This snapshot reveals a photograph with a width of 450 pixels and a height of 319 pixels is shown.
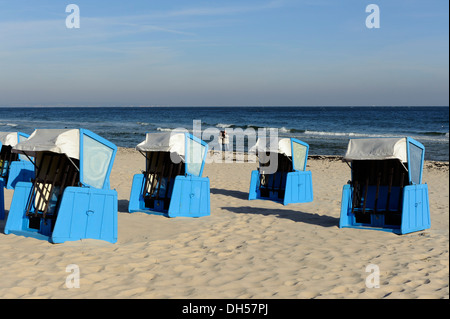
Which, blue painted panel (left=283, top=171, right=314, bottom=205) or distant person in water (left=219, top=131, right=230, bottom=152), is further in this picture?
distant person in water (left=219, top=131, right=230, bottom=152)

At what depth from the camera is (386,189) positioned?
850 centimetres

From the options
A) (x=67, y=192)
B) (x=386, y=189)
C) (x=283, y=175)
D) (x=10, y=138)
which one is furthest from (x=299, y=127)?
(x=67, y=192)

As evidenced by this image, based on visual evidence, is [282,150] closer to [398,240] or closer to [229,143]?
[398,240]

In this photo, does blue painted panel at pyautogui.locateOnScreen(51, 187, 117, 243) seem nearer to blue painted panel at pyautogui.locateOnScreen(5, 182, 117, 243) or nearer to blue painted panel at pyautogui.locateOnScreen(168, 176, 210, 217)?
blue painted panel at pyautogui.locateOnScreen(5, 182, 117, 243)

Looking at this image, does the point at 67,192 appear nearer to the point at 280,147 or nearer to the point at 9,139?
the point at 280,147

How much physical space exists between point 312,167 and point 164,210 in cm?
1128

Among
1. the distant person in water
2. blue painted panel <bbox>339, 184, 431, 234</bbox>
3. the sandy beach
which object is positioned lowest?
the sandy beach

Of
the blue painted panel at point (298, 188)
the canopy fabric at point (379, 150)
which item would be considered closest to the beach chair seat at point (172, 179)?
the blue painted panel at point (298, 188)

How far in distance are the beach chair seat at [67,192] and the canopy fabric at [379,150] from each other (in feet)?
13.3

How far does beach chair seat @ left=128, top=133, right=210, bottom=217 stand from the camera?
9.12 m

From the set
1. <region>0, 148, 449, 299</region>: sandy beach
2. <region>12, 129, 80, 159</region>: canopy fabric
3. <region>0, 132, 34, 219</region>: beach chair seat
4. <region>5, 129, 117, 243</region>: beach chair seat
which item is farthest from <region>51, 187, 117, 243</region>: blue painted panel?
<region>0, 132, 34, 219</region>: beach chair seat

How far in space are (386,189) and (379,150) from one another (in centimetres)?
109

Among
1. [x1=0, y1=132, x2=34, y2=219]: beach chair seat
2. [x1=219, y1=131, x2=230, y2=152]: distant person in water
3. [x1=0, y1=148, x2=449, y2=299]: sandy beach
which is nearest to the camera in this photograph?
[x1=0, y1=148, x2=449, y2=299]: sandy beach

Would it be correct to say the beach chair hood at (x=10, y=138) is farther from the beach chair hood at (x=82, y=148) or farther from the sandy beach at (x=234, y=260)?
the beach chair hood at (x=82, y=148)
